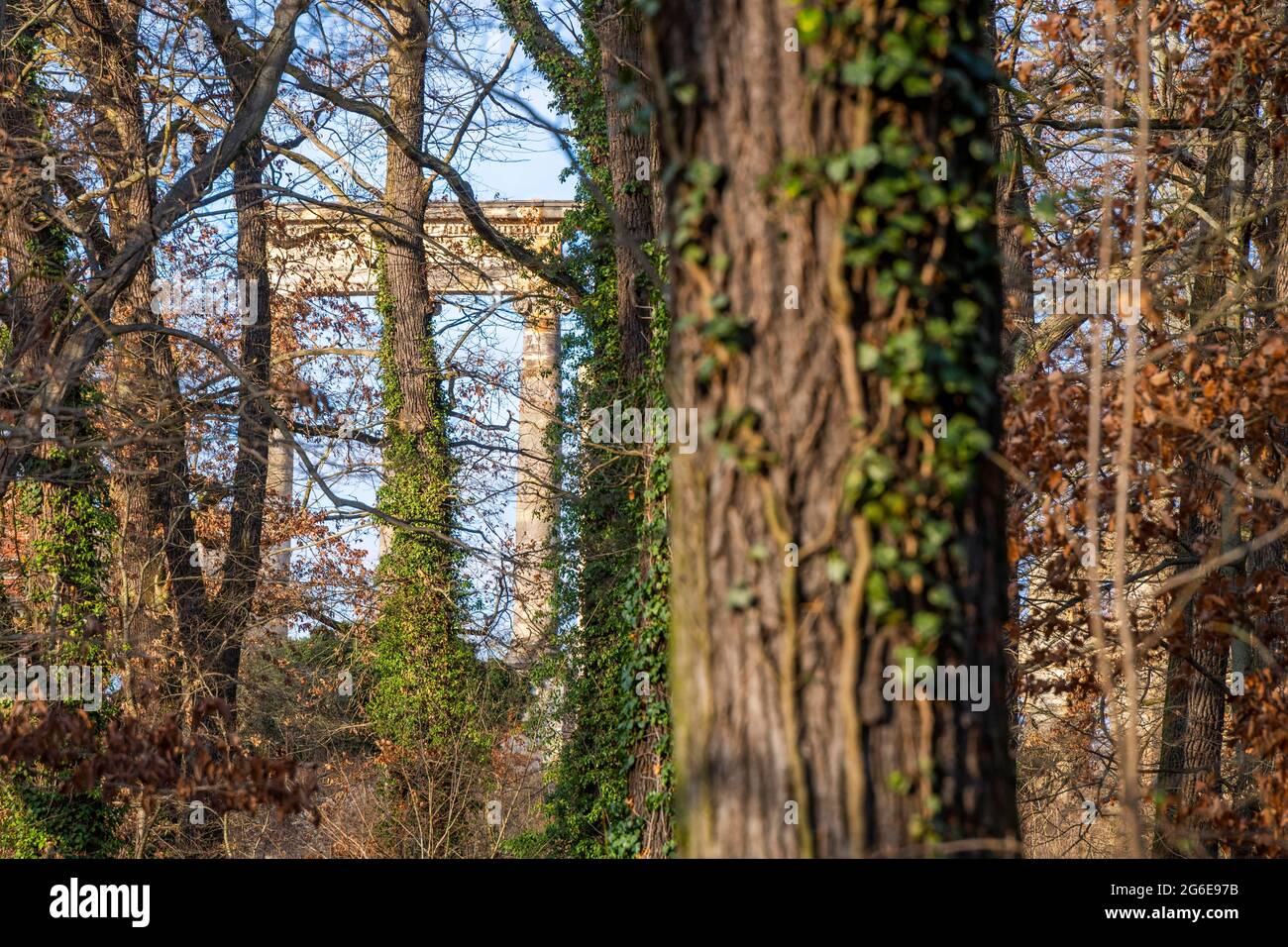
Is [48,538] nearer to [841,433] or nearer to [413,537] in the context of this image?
[413,537]

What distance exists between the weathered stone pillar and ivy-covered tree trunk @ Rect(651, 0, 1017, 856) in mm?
10723

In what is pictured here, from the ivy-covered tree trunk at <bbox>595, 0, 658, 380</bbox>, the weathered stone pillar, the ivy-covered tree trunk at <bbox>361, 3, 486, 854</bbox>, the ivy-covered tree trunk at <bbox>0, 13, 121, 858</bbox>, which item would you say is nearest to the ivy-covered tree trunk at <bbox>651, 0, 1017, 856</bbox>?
the ivy-covered tree trunk at <bbox>595, 0, 658, 380</bbox>

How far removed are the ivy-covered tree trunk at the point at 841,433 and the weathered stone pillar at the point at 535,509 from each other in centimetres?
1072

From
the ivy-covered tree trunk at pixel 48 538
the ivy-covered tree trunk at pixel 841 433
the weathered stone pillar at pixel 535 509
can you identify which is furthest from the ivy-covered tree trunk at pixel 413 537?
the ivy-covered tree trunk at pixel 841 433

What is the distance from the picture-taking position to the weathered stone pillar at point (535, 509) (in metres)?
14.9

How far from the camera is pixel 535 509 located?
16484 mm

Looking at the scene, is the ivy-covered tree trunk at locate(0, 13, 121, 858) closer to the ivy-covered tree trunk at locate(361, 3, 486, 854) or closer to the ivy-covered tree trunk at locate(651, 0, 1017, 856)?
the ivy-covered tree trunk at locate(361, 3, 486, 854)

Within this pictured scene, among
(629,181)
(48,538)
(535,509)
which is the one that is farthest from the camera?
(535,509)

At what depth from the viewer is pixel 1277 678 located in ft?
26.4

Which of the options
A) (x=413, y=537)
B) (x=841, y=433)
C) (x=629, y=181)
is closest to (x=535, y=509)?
(x=413, y=537)

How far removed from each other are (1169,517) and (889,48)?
6.89 m

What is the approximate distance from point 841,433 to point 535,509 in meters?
13.6

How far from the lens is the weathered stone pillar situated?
1489 centimetres
